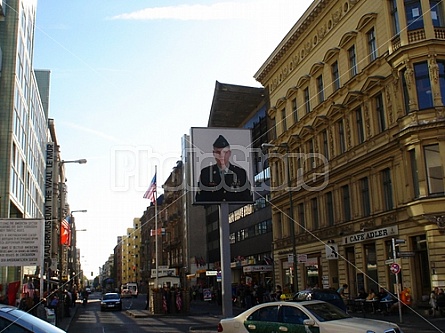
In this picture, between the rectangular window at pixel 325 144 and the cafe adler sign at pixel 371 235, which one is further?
the rectangular window at pixel 325 144

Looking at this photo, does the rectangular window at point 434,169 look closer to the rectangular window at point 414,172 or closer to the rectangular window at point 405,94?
the rectangular window at point 414,172

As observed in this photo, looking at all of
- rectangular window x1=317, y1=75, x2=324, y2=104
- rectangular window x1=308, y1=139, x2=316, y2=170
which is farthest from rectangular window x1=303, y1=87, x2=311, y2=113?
rectangular window x1=308, y1=139, x2=316, y2=170

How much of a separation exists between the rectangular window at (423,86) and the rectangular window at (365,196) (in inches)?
273

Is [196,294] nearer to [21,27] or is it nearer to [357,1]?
[21,27]

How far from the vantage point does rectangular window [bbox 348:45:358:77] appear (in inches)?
1302

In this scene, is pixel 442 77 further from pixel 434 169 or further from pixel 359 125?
pixel 359 125

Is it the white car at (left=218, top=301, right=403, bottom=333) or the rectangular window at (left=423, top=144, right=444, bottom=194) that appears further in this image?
the rectangular window at (left=423, top=144, right=444, bottom=194)

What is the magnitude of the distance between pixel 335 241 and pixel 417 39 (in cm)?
1458

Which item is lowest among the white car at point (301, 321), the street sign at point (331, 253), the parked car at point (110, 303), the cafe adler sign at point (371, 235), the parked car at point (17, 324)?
the parked car at point (110, 303)

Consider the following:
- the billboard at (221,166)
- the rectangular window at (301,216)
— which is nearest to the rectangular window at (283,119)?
the rectangular window at (301,216)

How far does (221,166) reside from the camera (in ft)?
78.3

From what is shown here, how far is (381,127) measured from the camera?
99.7 feet

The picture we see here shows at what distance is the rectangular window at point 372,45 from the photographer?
30641mm

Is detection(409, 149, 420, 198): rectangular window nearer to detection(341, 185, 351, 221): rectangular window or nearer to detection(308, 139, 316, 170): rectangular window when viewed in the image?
detection(341, 185, 351, 221): rectangular window
